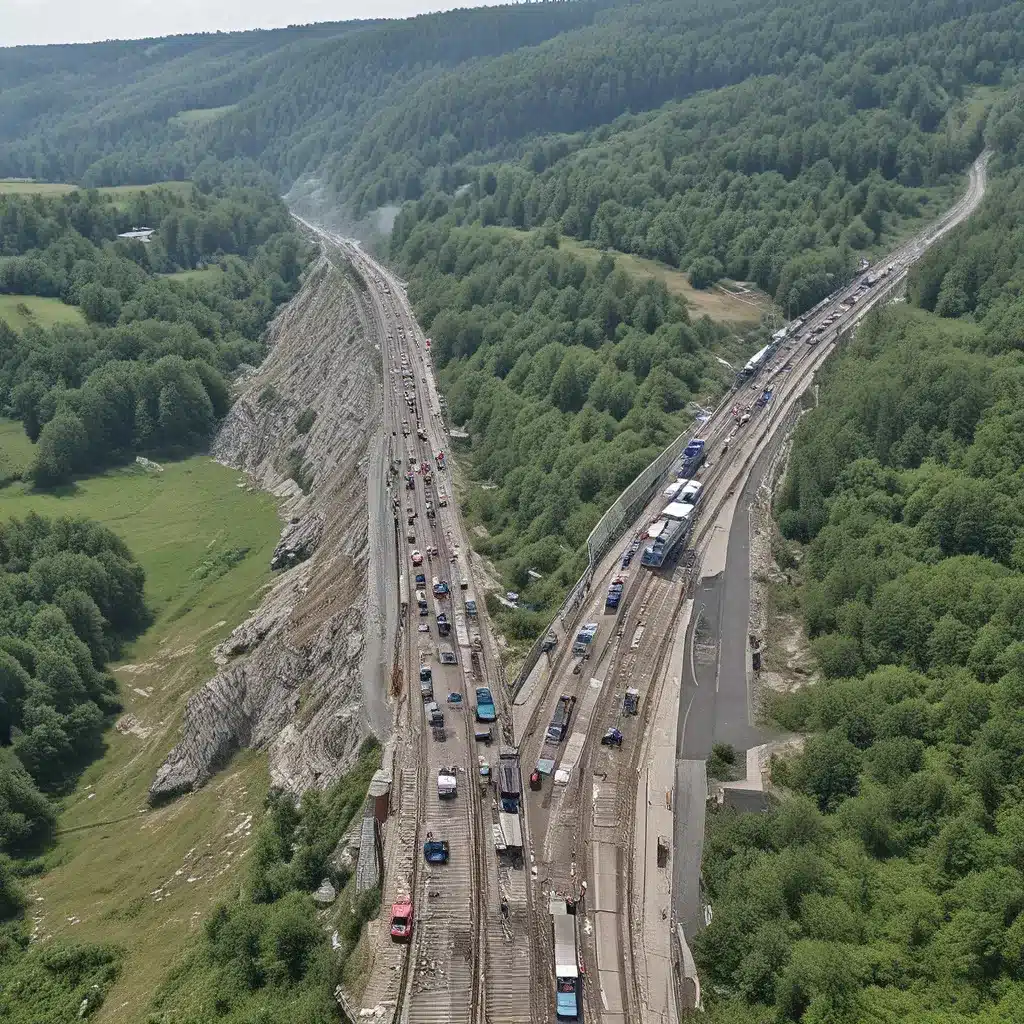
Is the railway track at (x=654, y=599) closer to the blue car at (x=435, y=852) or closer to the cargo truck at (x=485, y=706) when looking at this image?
the cargo truck at (x=485, y=706)

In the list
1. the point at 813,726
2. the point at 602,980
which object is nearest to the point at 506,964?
the point at 602,980

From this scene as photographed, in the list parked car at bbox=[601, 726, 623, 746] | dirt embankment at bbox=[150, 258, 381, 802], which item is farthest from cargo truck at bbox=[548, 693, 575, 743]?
dirt embankment at bbox=[150, 258, 381, 802]

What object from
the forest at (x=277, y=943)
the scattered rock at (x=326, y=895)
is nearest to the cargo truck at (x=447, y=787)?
the forest at (x=277, y=943)

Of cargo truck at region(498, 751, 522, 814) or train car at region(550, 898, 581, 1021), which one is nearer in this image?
train car at region(550, 898, 581, 1021)

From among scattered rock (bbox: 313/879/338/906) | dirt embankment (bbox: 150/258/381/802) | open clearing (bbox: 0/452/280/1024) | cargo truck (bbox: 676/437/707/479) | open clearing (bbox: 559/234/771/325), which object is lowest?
open clearing (bbox: 0/452/280/1024)

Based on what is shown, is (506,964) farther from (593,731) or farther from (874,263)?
(874,263)

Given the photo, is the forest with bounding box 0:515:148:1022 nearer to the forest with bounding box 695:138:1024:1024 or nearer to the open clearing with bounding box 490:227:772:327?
the forest with bounding box 695:138:1024:1024
